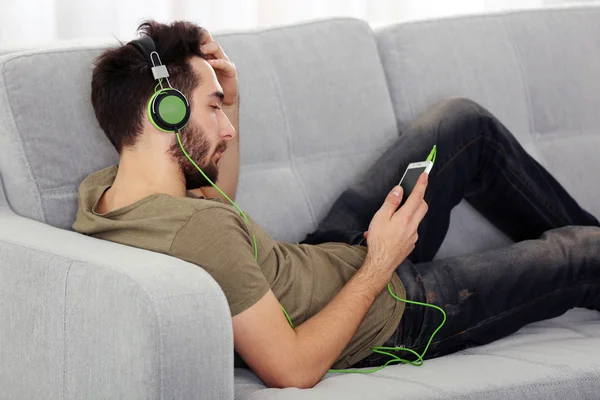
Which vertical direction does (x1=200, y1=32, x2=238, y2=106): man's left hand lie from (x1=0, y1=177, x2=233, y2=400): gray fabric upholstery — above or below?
above

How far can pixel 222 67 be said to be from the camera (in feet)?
6.13

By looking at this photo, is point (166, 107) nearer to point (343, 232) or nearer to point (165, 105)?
point (165, 105)

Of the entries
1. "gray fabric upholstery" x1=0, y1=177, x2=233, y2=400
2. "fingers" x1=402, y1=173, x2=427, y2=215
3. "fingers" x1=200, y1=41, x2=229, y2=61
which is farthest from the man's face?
"fingers" x1=402, y1=173, x2=427, y2=215

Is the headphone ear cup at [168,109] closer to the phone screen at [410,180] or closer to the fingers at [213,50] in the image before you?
the fingers at [213,50]

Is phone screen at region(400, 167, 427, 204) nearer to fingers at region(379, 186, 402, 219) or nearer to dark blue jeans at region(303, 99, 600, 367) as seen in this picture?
fingers at region(379, 186, 402, 219)

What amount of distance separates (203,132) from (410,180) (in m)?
0.41

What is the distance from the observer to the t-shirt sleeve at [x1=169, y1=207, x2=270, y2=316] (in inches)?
56.7

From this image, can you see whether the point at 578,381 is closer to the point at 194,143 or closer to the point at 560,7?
the point at 194,143

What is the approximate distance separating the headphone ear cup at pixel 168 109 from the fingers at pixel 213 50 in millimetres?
249

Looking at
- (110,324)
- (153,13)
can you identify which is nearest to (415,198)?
(110,324)

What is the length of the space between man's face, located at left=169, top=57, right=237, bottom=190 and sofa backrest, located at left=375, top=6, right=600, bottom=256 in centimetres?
64

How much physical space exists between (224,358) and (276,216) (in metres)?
0.73

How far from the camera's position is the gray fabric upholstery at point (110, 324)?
1251 millimetres

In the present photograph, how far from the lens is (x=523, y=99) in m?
2.29
